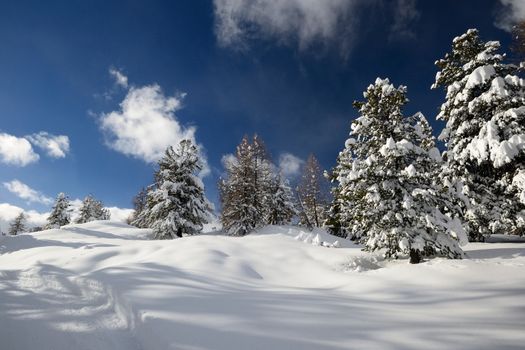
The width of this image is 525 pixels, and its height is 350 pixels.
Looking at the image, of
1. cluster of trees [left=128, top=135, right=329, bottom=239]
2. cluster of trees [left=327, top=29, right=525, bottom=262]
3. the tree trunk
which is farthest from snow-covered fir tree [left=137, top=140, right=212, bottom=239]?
the tree trunk

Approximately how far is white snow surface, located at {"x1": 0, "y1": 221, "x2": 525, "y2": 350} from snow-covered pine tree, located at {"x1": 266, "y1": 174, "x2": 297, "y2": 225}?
2172 centimetres

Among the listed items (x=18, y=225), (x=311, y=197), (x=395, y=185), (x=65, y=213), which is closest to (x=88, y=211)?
(x=65, y=213)

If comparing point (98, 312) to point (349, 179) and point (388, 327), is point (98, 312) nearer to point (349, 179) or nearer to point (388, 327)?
point (388, 327)

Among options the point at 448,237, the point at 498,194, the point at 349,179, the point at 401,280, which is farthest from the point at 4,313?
the point at 498,194

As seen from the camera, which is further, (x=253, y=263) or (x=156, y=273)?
(x=253, y=263)

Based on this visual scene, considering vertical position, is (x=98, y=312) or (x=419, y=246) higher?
(x=419, y=246)

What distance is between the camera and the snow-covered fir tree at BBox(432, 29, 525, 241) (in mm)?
12867

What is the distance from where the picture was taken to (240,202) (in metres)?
29.4

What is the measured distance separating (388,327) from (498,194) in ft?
55.7

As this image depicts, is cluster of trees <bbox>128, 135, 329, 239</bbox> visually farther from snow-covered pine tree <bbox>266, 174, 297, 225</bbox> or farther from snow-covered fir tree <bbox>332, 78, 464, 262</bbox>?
snow-covered fir tree <bbox>332, 78, 464, 262</bbox>

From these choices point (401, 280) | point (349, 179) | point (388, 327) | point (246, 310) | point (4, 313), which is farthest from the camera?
point (349, 179)

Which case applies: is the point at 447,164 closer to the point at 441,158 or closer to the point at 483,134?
the point at 483,134

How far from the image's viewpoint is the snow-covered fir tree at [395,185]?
1178 cm

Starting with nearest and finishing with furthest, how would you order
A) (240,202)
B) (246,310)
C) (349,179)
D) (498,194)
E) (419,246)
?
(246,310)
(419,246)
(349,179)
(498,194)
(240,202)
